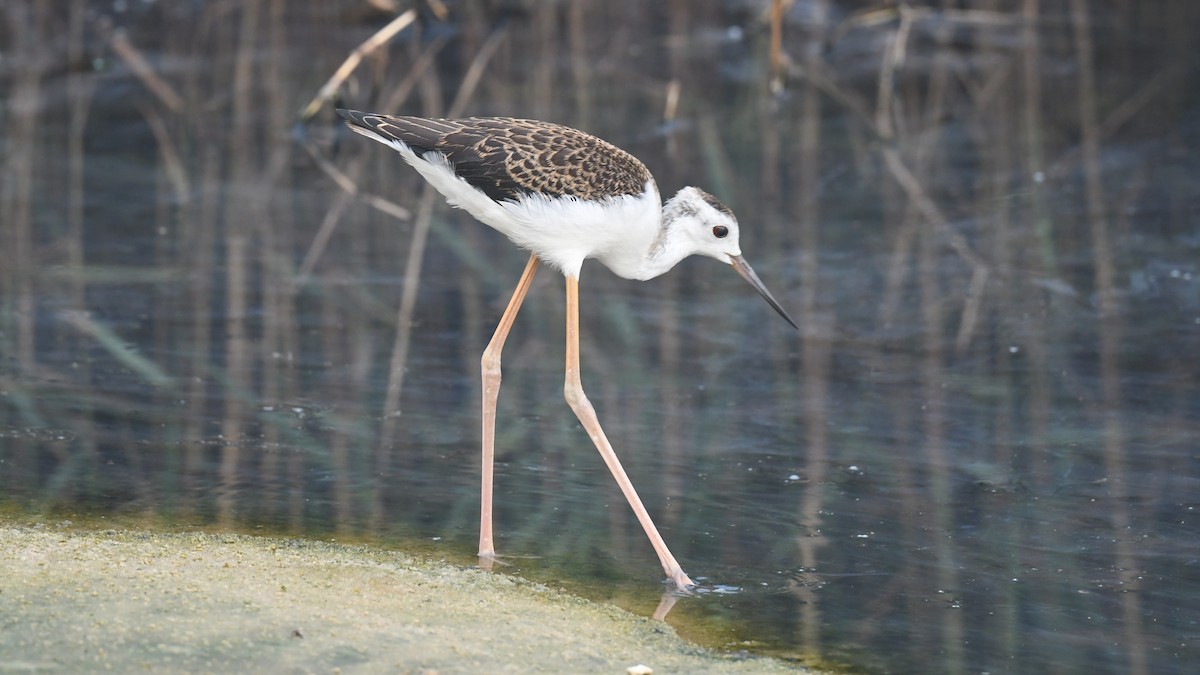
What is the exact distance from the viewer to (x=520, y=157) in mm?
6145

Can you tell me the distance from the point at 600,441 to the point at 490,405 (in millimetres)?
494

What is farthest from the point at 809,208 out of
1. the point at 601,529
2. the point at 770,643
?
the point at 770,643

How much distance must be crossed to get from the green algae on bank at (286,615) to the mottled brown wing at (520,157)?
149 cm

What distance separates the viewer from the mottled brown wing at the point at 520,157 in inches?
240

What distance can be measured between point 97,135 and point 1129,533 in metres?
8.68

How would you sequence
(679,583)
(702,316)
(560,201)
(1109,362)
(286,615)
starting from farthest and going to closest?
(702,316) < (1109,362) < (560,201) < (679,583) < (286,615)

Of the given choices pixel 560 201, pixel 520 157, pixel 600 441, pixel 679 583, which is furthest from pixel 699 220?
pixel 679 583

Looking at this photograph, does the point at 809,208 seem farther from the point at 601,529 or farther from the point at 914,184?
the point at 601,529

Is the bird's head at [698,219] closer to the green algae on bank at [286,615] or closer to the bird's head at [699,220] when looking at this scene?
the bird's head at [699,220]

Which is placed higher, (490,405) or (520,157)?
(520,157)

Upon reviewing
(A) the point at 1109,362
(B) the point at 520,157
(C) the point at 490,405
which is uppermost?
(B) the point at 520,157

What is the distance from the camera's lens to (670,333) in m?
8.70

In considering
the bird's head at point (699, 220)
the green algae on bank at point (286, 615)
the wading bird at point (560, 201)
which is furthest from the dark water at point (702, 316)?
the bird's head at point (699, 220)

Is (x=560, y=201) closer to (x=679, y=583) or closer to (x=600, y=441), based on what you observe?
(x=600, y=441)
